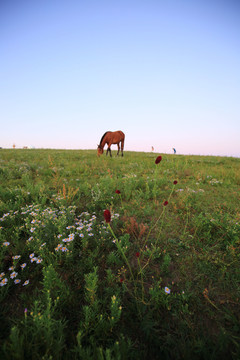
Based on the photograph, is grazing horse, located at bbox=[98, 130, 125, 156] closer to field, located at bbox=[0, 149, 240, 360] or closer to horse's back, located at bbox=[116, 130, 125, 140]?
horse's back, located at bbox=[116, 130, 125, 140]

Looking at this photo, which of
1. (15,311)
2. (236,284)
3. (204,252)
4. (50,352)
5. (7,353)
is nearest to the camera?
(7,353)

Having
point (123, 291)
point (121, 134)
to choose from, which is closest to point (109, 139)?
point (121, 134)

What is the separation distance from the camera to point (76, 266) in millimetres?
2570

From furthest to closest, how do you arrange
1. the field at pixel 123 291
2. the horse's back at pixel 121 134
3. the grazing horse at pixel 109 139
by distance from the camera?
the horse's back at pixel 121 134 < the grazing horse at pixel 109 139 < the field at pixel 123 291

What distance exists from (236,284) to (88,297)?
87.3 inches

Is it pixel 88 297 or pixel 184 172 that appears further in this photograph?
pixel 184 172

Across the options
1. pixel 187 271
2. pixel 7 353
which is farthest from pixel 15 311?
pixel 187 271

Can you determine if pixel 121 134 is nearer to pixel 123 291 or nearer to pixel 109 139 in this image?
pixel 109 139

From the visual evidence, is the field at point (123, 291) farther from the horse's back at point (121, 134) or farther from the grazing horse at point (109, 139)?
the horse's back at point (121, 134)

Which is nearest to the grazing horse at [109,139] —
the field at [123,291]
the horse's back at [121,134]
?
the horse's back at [121,134]

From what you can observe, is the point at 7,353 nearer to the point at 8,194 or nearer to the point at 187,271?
→ the point at 187,271

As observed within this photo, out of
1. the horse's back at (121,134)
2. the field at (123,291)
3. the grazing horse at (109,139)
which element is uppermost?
the horse's back at (121,134)

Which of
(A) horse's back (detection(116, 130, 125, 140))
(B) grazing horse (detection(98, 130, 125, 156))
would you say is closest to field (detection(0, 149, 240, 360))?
(B) grazing horse (detection(98, 130, 125, 156))

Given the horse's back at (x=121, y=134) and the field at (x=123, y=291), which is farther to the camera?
the horse's back at (x=121, y=134)
